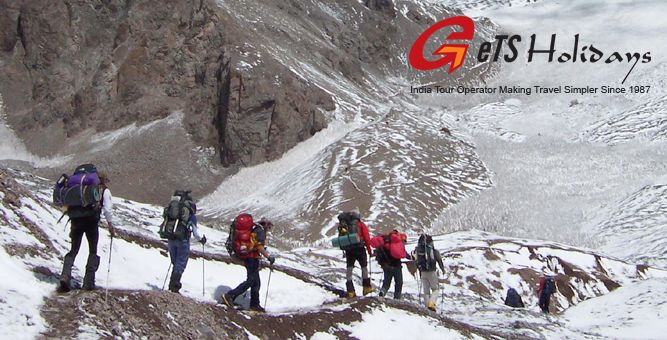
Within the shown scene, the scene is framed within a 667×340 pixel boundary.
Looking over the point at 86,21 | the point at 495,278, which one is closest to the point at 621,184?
the point at 495,278

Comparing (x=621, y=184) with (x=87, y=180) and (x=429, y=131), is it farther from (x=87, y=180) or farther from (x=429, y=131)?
(x=87, y=180)

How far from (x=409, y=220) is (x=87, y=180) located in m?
37.3

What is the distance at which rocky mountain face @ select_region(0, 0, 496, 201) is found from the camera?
62.2 meters

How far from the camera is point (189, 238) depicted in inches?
508

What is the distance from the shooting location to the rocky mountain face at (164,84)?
204 ft

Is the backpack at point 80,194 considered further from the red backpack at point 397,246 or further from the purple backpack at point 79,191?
the red backpack at point 397,246

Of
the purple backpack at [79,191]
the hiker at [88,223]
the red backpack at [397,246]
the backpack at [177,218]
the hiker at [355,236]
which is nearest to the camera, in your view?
the purple backpack at [79,191]

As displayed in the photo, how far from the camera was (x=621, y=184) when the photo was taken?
53.1 m

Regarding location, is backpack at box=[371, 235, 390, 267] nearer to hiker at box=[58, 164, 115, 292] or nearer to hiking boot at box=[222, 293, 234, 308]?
hiking boot at box=[222, 293, 234, 308]

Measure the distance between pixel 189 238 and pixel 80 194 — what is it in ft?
8.52

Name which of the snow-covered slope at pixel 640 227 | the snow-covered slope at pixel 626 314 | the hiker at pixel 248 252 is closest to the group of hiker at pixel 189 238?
the hiker at pixel 248 252

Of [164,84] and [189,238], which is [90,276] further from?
[164,84]

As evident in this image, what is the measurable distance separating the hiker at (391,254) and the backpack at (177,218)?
5842mm

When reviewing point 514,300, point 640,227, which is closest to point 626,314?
point 514,300
